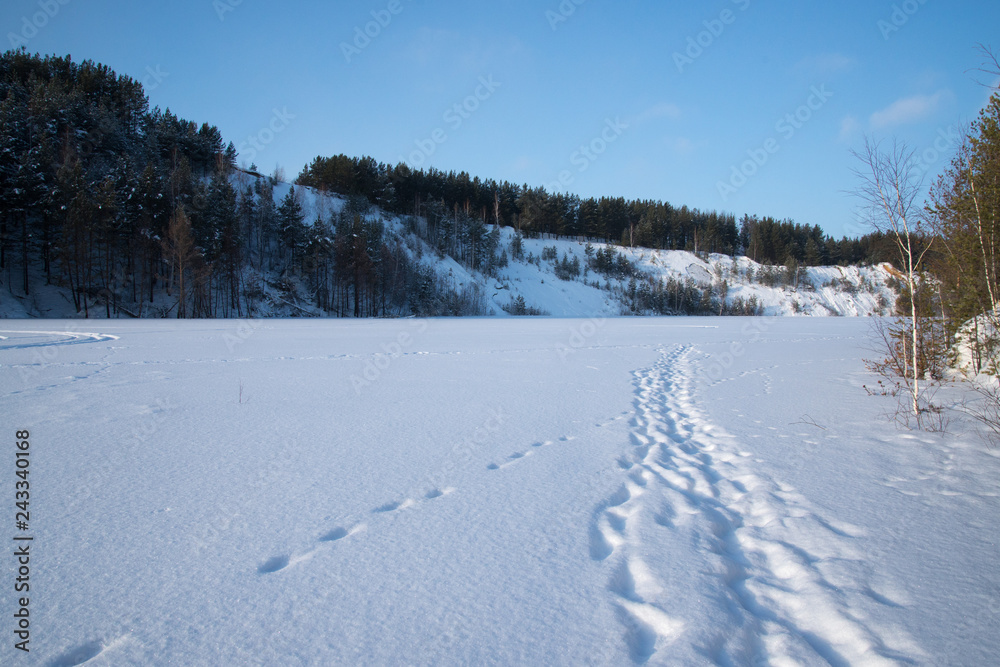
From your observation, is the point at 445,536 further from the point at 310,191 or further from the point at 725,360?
the point at 310,191

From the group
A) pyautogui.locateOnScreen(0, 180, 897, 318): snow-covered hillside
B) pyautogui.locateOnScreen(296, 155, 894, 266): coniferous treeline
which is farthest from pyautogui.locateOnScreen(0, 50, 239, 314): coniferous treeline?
pyautogui.locateOnScreen(296, 155, 894, 266): coniferous treeline

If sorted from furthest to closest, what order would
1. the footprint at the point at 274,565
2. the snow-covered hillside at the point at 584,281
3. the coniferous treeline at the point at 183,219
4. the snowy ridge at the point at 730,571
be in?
the snow-covered hillside at the point at 584,281 < the coniferous treeline at the point at 183,219 < the footprint at the point at 274,565 < the snowy ridge at the point at 730,571

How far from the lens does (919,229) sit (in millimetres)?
7902

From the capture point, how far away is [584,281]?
→ 6406 cm

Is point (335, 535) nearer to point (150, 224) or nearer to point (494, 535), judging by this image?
point (494, 535)

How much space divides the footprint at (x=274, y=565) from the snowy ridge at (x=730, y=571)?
180 centimetres

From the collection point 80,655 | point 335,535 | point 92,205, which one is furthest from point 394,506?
point 92,205

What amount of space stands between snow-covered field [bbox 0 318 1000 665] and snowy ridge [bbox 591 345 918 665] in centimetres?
2

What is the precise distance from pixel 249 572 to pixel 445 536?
43.4 inches

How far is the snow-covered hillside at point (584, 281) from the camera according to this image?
42125mm

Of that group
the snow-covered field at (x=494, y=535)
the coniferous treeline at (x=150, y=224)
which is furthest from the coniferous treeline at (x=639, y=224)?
the snow-covered field at (x=494, y=535)

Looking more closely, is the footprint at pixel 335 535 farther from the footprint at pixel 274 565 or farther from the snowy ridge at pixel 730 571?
the snowy ridge at pixel 730 571

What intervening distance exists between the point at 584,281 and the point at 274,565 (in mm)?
63791

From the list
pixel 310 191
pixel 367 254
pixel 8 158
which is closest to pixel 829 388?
pixel 367 254
